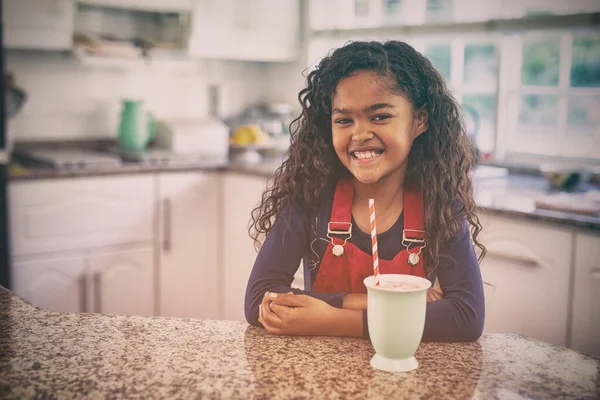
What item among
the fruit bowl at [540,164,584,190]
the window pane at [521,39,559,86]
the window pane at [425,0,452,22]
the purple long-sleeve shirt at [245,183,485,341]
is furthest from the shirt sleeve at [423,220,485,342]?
the window pane at [425,0,452,22]

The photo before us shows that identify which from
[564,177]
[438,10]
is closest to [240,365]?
[564,177]

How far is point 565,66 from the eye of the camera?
316cm

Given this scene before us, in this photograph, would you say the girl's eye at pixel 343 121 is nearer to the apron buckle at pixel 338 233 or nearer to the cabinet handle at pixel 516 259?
the apron buckle at pixel 338 233

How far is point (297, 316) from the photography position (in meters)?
1.13

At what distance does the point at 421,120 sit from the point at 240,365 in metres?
0.63

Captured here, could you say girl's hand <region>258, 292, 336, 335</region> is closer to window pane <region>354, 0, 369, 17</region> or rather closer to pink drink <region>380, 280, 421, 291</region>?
pink drink <region>380, 280, 421, 291</region>

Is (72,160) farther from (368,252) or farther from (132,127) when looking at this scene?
(368,252)

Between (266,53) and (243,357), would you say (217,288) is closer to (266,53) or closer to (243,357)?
(266,53)

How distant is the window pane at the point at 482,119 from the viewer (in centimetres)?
341

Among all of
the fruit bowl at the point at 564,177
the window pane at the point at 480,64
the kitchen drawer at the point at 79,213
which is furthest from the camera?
the window pane at the point at 480,64

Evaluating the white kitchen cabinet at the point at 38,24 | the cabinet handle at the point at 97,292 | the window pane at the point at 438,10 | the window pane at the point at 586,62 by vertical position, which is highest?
the window pane at the point at 438,10

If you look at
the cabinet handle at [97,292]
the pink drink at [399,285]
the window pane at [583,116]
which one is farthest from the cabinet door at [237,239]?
the pink drink at [399,285]

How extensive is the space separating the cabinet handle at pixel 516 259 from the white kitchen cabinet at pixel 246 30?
6.47 ft

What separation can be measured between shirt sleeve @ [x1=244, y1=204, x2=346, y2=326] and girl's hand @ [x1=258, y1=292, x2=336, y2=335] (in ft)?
0.28
